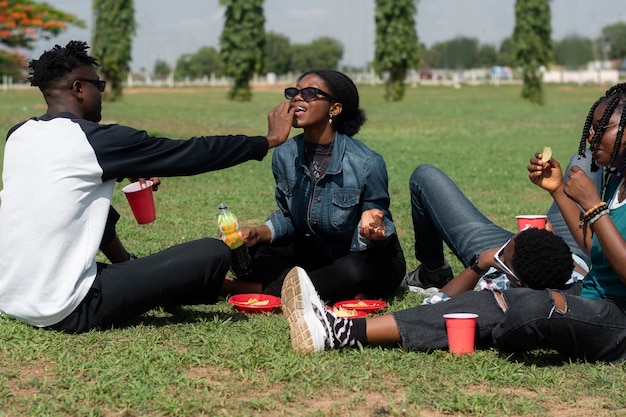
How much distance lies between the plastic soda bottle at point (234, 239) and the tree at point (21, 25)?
3565 cm

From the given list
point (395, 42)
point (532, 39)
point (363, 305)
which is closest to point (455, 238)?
point (363, 305)

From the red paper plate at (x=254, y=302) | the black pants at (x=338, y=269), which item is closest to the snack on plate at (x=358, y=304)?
the black pants at (x=338, y=269)

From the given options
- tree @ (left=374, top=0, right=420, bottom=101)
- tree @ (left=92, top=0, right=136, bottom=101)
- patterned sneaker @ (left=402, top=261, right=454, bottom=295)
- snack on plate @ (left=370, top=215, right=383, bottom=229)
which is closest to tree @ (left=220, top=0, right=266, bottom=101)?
tree @ (left=92, top=0, right=136, bottom=101)

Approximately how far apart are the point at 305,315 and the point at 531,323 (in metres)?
1.03

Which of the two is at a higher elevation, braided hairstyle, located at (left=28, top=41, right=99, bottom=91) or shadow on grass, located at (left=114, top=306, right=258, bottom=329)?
braided hairstyle, located at (left=28, top=41, right=99, bottom=91)

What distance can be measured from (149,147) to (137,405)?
4.55 ft

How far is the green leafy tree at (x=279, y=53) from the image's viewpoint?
380 ft

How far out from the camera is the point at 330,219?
18.0ft

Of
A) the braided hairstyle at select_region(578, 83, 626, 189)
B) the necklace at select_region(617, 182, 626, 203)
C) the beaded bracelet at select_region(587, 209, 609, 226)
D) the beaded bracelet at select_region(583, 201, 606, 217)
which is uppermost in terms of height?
the braided hairstyle at select_region(578, 83, 626, 189)

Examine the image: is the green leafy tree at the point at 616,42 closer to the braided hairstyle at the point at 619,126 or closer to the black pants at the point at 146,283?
the braided hairstyle at the point at 619,126

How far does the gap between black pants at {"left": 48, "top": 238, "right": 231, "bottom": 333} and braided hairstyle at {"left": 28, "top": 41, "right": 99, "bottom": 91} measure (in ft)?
3.29

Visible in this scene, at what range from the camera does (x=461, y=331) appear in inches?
169

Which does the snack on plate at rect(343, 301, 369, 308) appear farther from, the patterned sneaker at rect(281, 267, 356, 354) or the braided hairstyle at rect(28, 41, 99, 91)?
the braided hairstyle at rect(28, 41, 99, 91)

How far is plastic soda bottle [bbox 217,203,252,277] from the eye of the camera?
5.41 meters
